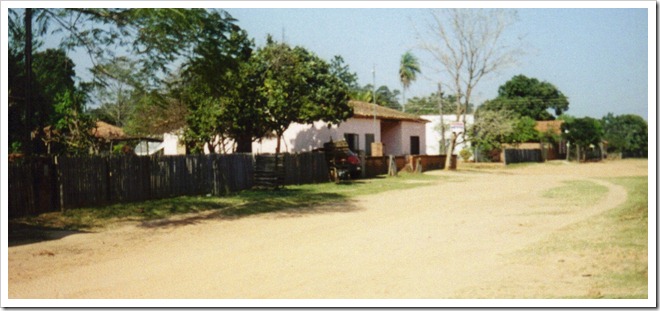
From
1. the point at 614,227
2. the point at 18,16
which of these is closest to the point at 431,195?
the point at 614,227

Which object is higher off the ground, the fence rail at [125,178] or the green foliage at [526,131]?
the green foliage at [526,131]

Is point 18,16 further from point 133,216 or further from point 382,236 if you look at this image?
point 382,236

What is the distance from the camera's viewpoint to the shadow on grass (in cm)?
1083

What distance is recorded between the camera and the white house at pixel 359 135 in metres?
25.8

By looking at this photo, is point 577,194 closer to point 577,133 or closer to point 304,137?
point 304,137

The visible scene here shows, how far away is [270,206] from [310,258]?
6366 millimetres

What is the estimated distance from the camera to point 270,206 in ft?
42.6

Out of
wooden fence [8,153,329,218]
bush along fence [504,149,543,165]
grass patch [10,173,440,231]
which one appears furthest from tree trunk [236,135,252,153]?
bush along fence [504,149,543,165]

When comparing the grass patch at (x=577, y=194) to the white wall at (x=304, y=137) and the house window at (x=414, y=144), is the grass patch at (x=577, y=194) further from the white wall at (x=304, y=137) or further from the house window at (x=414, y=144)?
the house window at (x=414, y=144)

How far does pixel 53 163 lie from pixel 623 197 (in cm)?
1207

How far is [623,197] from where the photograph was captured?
1170 centimetres

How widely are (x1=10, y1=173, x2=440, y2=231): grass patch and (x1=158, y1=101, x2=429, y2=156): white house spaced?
6300mm

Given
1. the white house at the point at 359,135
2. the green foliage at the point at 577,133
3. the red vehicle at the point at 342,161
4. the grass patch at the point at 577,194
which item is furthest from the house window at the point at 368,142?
the grass patch at the point at 577,194

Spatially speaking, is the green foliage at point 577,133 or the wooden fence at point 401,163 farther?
the green foliage at point 577,133
